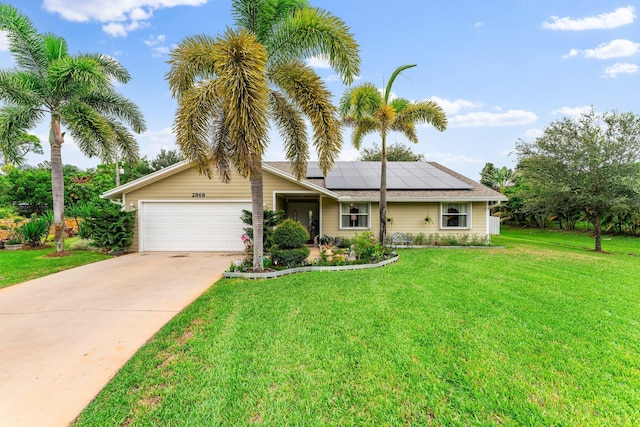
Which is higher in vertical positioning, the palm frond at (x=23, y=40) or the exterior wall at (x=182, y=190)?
the palm frond at (x=23, y=40)

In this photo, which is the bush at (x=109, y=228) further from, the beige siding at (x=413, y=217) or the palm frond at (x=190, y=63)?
the beige siding at (x=413, y=217)

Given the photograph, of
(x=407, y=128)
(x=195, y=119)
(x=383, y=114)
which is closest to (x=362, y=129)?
(x=383, y=114)

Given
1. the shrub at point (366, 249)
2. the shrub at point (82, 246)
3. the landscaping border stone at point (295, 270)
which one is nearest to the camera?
the landscaping border stone at point (295, 270)

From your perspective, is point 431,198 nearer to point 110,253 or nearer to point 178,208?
point 178,208

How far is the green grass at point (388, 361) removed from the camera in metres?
2.37

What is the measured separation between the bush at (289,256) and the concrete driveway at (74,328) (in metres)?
1.62

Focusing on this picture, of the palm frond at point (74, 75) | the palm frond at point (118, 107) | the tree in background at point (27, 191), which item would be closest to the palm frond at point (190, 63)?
the palm frond at point (74, 75)

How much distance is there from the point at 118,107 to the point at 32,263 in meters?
6.52

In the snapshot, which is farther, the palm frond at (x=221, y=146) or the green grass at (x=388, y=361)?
the palm frond at (x=221, y=146)

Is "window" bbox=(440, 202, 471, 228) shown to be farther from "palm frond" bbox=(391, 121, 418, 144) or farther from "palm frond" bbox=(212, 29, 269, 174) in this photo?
"palm frond" bbox=(212, 29, 269, 174)

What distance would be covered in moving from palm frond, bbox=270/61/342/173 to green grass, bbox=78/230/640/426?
3425 millimetres

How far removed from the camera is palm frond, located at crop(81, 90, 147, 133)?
10683mm

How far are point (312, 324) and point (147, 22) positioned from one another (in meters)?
13.7

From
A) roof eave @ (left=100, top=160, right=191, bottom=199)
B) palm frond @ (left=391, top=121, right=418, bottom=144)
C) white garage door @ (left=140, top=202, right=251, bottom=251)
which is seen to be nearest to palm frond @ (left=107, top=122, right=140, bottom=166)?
roof eave @ (left=100, top=160, right=191, bottom=199)
